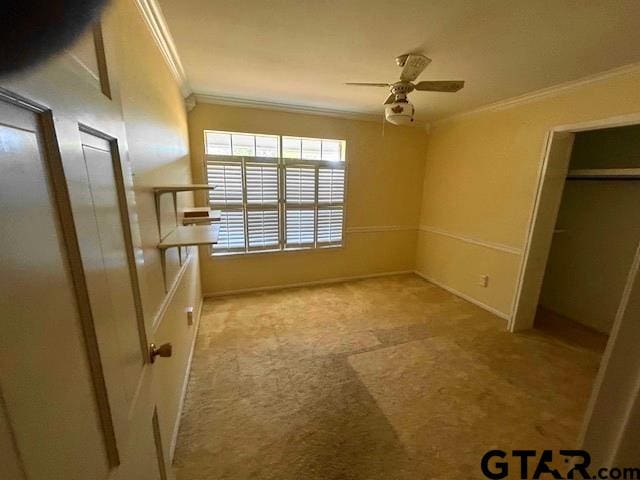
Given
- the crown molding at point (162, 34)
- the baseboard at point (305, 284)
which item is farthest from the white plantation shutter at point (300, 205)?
the crown molding at point (162, 34)

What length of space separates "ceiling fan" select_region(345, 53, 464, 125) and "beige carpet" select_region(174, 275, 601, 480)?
2.01 metres

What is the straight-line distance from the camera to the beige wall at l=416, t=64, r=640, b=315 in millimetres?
2178

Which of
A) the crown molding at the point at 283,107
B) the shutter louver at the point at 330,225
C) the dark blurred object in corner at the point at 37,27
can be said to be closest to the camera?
the dark blurred object in corner at the point at 37,27

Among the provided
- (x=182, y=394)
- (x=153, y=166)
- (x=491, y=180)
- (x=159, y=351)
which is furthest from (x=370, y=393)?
(x=491, y=180)

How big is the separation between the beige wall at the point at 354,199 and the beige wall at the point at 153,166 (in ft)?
3.58

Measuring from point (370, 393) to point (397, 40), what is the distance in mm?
2358

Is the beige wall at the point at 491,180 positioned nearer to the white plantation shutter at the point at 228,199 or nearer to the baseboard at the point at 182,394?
the white plantation shutter at the point at 228,199

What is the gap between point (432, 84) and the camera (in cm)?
178

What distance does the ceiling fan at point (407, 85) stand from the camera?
172 centimetres

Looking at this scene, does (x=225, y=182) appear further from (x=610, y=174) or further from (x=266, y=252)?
(x=610, y=174)

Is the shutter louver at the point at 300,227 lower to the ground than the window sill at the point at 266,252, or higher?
higher

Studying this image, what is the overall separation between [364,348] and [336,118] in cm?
277

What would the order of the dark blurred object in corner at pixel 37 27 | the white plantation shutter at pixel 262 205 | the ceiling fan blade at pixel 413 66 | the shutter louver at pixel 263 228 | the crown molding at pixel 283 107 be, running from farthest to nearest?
the shutter louver at pixel 263 228
the white plantation shutter at pixel 262 205
the crown molding at pixel 283 107
the ceiling fan blade at pixel 413 66
the dark blurred object in corner at pixel 37 27

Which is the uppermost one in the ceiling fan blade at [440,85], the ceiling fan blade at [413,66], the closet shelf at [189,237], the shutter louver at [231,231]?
the ceiling fan blade at [413,66]
